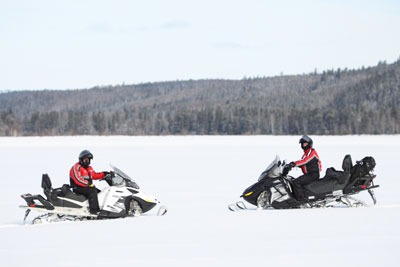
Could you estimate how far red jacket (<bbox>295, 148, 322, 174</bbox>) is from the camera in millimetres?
9930

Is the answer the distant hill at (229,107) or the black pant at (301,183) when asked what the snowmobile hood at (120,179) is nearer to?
the black pant at (301,183)

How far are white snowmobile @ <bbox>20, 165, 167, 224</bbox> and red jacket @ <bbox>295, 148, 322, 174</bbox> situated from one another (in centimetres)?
267

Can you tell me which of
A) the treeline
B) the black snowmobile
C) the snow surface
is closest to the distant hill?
the treeline

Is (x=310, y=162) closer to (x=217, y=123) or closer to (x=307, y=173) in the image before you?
(x=307, y=173)

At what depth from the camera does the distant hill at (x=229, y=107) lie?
10356cm

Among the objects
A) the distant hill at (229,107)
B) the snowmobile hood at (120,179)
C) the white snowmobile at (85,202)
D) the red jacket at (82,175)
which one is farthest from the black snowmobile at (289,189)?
the distant hill at (229,107)

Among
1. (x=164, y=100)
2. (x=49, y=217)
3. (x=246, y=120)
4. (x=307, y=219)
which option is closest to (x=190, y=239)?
(x=307, y=219)

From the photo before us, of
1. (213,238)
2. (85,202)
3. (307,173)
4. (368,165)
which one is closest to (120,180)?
(85,202)

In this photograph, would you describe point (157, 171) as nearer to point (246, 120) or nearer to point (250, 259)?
point (250, 259)

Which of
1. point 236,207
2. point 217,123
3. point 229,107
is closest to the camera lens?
point 236,207

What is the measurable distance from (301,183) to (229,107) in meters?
126

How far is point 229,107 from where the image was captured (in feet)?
445

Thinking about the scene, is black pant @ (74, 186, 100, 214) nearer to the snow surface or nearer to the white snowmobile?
the white snowmobile

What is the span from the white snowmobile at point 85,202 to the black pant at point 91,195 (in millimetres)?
73
